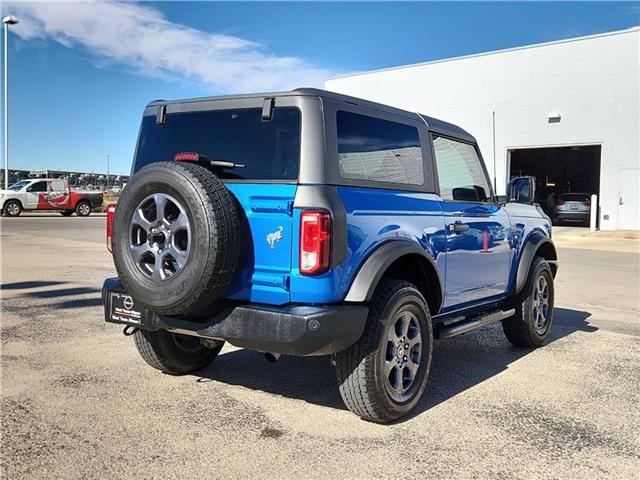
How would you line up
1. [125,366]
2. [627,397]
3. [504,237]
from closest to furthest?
[627,397] < [125,366] < [504,237]

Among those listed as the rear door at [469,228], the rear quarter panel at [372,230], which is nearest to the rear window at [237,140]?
the rear quarter panel at [372,230]

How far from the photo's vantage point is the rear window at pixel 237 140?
3.47 metres

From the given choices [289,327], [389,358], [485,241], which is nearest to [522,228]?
[485,241]

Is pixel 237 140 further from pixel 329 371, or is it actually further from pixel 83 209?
pixel 83 209

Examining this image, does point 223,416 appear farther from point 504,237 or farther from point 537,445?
point 504,237

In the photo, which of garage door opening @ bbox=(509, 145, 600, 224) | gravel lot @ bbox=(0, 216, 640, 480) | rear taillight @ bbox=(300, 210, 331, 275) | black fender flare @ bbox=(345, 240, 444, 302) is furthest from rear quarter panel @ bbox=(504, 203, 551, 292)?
garage door opening @ bbox=(509, 145, 600, 224)

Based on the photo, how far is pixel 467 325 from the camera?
4473 millimetres

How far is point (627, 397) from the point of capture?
4281mm

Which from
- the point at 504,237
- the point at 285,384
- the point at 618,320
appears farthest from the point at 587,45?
the point at 285,384

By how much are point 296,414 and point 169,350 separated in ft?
3.85

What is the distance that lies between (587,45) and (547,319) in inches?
818

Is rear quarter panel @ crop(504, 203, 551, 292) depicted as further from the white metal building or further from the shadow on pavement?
the white metal building

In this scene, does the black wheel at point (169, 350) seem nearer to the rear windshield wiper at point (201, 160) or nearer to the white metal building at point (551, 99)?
the rear windshield wiper at point (201, 160)

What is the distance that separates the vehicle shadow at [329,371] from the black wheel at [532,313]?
0.44ft
